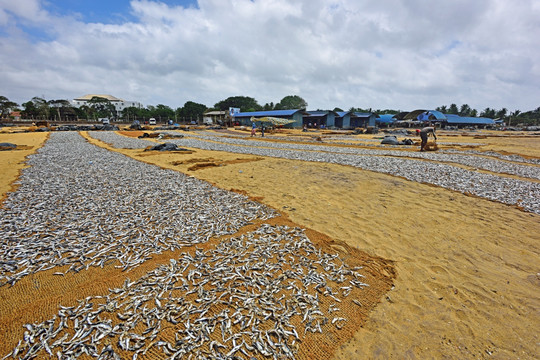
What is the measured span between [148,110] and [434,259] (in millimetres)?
110933

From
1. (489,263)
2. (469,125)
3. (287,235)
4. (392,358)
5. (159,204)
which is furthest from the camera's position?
(469,125)

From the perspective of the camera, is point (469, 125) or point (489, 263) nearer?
point (489, 263)

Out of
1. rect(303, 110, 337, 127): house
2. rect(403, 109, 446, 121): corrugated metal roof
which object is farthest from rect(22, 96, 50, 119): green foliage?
rect(403, 109, 446, 121): corrugated metal roof

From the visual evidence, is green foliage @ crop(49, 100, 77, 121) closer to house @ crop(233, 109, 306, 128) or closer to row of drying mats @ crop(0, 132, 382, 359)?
house @ crop(233, 109, 306, 128)

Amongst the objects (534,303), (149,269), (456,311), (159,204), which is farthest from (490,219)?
(159,204)

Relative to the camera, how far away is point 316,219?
→ 22.2 feet

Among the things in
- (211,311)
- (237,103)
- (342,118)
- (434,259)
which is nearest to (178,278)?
(211,311)

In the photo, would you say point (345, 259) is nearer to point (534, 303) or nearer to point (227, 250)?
point (227, 250)

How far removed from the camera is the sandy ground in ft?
10.5

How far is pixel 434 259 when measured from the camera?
193 inches

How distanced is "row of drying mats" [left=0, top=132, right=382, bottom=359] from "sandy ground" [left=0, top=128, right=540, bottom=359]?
2.26 feet

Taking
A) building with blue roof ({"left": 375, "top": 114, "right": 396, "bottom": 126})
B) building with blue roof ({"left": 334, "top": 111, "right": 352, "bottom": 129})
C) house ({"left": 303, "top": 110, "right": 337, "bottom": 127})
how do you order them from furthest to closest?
1. building with blue roof ({"left": 375, "top": 114, "right": 396, "bottom": 126})
2. building with blue roof ({"left": 334, "top": 111, "right": 352, "bottom": 129})
3. house ({"left": 303, "top": 110, "right": 337, "bottom": 127})

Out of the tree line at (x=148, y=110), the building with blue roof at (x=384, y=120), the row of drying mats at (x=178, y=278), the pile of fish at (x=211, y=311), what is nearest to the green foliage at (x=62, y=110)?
the tree line at (x=148, y=110)

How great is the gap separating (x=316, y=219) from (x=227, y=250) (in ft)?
9.25
